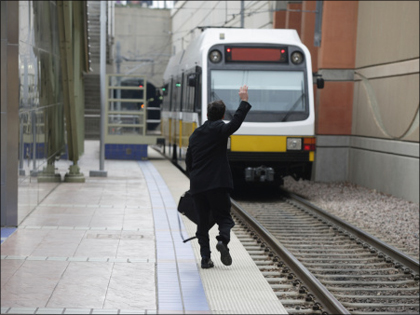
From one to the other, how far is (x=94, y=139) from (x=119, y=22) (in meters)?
30.9

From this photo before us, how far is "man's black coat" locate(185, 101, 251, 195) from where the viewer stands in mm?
7105

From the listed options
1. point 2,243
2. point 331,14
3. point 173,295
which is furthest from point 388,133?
point 173,295

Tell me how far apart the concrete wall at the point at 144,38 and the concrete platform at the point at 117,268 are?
54365 mm

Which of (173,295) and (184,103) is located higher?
(184,103)

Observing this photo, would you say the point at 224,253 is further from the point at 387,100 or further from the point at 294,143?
the point at 387,100

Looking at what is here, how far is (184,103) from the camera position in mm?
18344

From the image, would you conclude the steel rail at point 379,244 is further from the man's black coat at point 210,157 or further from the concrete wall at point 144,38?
the concrete wall at point 144,38

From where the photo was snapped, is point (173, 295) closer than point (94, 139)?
Yes

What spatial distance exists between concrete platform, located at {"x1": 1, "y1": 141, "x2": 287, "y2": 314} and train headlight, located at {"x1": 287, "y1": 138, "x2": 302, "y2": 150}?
2.60 meters

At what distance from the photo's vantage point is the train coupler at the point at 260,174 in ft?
45.7

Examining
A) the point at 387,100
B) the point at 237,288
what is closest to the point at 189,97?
the point at 387,100

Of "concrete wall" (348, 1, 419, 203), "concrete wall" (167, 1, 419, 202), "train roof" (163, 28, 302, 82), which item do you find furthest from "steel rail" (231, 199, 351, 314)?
"concrete wall" (167, 1, 419, 202)

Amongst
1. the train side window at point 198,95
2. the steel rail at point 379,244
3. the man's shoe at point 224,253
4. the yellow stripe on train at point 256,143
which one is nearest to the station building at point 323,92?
the train side window at point 198,95

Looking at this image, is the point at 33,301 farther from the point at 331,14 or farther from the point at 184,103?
the point at 331,14
